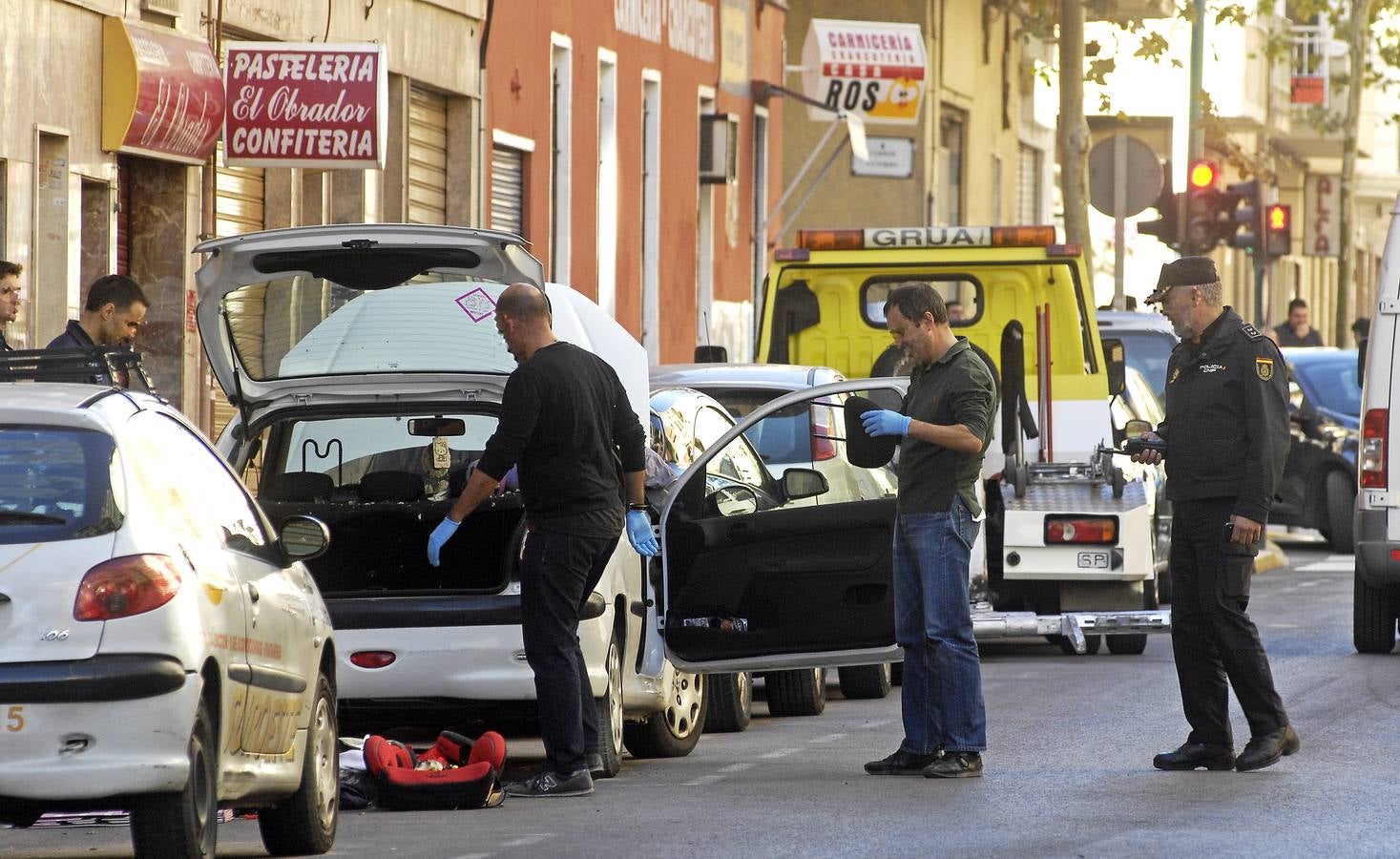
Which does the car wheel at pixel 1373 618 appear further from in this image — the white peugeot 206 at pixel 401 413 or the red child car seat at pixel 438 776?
the red child car seat at pixel 438 776

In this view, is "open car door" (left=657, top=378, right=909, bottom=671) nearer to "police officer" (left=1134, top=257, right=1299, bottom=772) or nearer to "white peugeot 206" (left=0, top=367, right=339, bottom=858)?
"police officer" (left=1134, top=257, right=1299, bottom=772)

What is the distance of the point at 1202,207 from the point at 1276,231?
1.21 m

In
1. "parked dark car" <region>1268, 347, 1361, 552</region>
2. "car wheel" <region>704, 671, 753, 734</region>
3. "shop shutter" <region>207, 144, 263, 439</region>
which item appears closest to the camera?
"car wheel" <region>704, 671, 753, 734</region>

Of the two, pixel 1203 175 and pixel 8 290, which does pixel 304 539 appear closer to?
pixel 8 290

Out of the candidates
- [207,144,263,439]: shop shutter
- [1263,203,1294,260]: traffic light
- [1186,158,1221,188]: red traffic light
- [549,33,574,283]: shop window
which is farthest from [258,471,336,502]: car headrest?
[1263,203,1294,260]: traffic light

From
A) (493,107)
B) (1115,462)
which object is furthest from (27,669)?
(493,107)

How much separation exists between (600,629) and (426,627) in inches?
26.1

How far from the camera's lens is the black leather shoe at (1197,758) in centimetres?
1092

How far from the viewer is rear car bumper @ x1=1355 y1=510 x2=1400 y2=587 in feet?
51.6

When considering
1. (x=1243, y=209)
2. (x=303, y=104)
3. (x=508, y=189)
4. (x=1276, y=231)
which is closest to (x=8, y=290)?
(x=303, y=104)

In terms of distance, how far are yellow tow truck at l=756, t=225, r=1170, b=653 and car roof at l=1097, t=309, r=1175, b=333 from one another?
3.05 meters

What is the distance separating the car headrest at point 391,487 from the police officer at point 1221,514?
2986mm

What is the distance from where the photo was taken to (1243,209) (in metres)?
25.8

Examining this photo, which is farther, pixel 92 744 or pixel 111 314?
pixel 111 314
